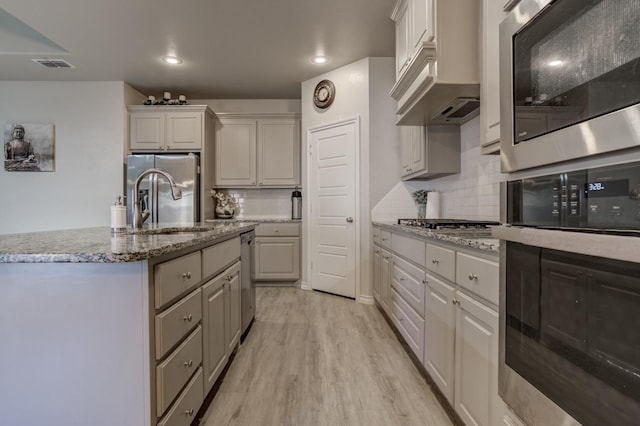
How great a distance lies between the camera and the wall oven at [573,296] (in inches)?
21.5

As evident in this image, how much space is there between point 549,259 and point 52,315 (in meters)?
1.42

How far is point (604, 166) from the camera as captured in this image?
1.91 ft

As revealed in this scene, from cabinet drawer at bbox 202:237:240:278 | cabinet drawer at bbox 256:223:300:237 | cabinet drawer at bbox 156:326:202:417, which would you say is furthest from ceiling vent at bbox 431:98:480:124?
cabinet drawer at bbox 256:223:300:237

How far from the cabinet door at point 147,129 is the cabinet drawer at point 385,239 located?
318 cm

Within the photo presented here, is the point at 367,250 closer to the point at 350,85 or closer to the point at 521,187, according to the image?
the point at 350,85

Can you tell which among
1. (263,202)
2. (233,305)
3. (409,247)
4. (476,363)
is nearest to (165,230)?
(233,305)

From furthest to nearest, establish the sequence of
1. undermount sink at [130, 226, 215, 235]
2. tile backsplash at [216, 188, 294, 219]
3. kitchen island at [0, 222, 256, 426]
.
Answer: tile backsplash at [216, 188, 294, 219] < undermount sink at [130, 226, 215, 235] < kitchen island at [0, 222, 256, 426]

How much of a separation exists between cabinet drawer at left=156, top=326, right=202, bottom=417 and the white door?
2420mm

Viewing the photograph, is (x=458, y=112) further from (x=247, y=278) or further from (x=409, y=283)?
(x=247, y=278)

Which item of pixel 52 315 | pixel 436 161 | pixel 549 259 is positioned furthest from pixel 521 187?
pixel 436 161

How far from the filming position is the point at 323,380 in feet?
6.63

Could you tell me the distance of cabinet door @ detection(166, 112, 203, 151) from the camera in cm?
444

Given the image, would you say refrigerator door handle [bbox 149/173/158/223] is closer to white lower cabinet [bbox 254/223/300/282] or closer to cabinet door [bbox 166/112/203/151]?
cabinet door [bbox 166/112/203/151]

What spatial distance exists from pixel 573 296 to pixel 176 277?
1.22m
